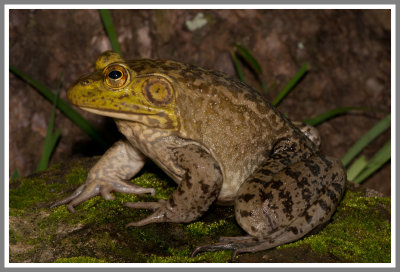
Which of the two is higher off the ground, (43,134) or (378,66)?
(378,66)

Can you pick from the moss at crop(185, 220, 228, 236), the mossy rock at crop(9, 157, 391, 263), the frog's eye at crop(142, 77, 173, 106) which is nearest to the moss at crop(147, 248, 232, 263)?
the mossy rock at crop(9, 157, 391, 263)

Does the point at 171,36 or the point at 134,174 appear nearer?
the point at 134,174

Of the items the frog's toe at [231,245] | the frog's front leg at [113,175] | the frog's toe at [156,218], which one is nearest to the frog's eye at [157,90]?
the frog's front leg at [113,175]

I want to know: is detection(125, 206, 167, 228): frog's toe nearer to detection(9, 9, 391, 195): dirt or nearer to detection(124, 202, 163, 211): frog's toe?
detection(124, 202, 163, 211): frog's toe

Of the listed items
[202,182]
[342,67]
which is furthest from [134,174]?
[342,67]

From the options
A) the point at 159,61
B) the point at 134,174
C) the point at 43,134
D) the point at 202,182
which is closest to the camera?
the point at 202,182

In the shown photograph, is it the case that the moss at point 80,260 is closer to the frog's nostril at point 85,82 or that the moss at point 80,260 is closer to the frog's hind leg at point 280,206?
the frog's hind leg at point 280,206

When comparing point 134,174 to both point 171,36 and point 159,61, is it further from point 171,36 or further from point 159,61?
point 171,36

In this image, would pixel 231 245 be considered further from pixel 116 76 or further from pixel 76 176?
pixel 76 176
